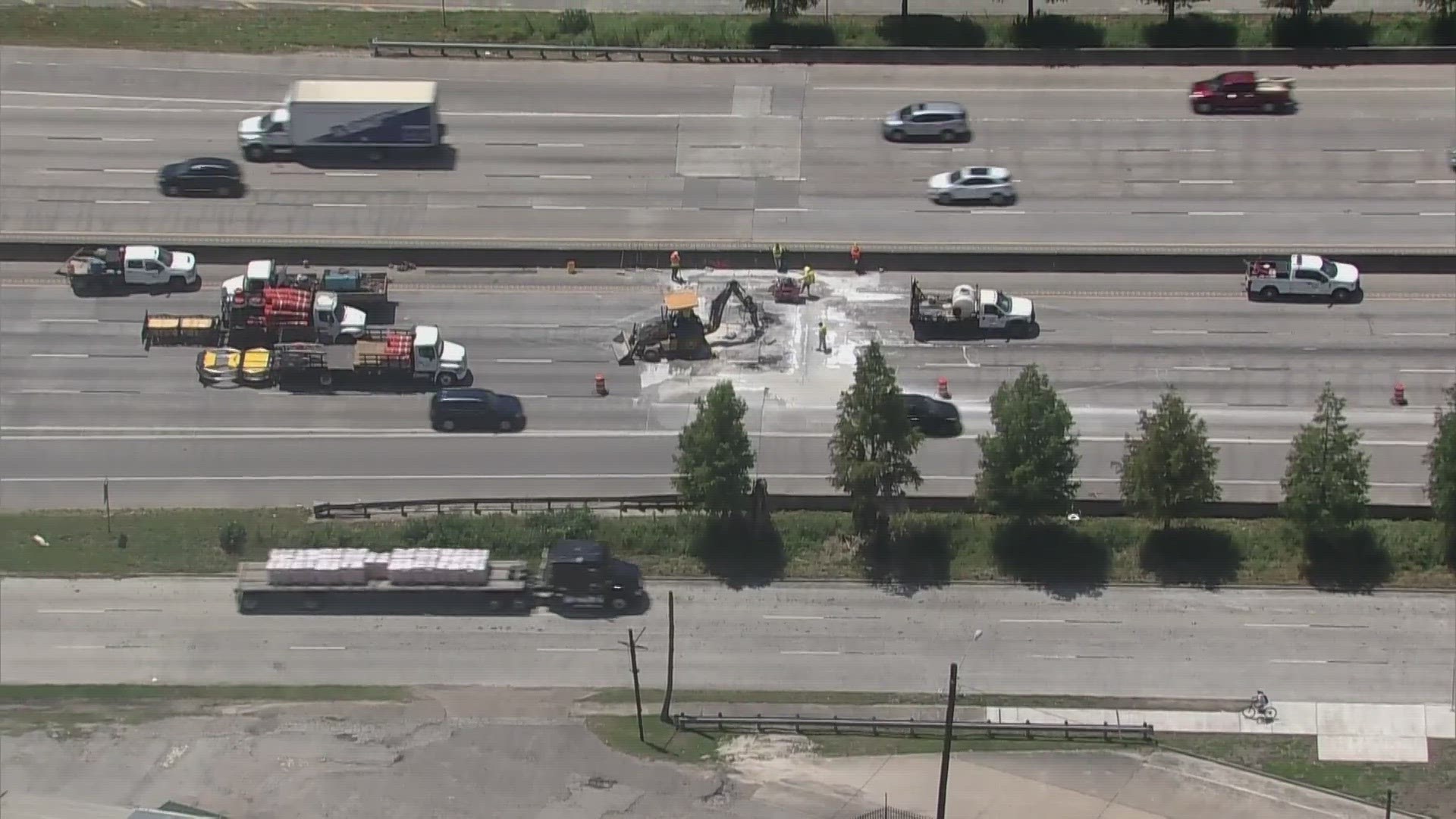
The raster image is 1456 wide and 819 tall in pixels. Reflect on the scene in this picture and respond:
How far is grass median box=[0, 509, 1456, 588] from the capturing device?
87125mm

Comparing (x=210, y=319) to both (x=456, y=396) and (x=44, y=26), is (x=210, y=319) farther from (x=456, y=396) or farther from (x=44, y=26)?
(x=44, y=26)

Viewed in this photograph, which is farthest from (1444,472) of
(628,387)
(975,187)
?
(628,387)

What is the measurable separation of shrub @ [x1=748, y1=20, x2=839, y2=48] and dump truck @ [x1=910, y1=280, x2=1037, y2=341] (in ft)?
63.0

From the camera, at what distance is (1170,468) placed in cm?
8575

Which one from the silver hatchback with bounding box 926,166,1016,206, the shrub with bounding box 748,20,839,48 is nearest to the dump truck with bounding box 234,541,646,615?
the silver hatchback with bounding box 926,166,1016,206

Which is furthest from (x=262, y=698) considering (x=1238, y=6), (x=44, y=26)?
(x=1238, y=6)

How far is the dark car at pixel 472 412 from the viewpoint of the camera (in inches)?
3634

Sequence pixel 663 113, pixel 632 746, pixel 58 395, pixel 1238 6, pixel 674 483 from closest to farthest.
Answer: pixel 632 746
pixel 674 483
pixel 58 395
pixel 663 113
pixel 1238 6

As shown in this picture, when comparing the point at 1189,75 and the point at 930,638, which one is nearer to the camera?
the point at 930,638

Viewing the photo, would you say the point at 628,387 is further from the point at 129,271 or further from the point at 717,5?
the point at 717,5

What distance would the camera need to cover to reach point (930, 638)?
84562 millimetres

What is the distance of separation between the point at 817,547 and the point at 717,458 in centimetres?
535

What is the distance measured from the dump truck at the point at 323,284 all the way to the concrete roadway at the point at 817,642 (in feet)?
50.0

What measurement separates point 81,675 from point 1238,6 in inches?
2550
